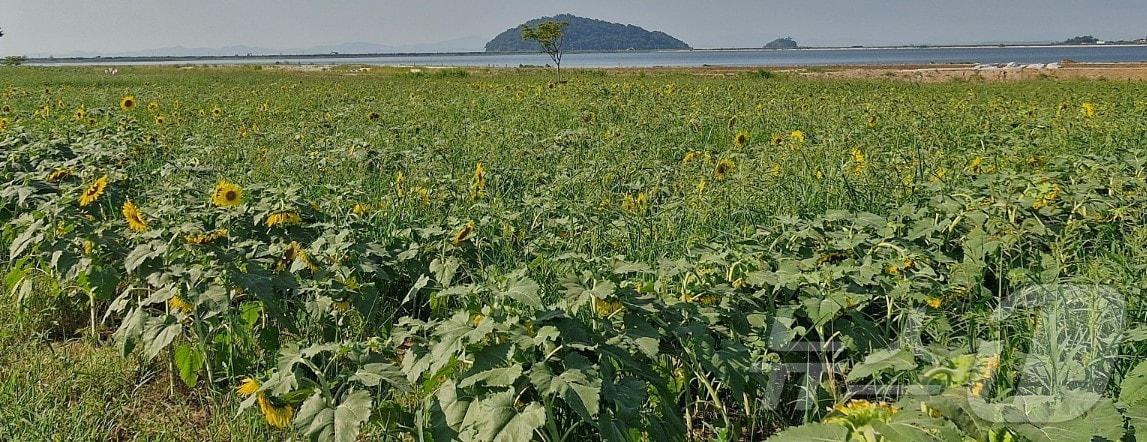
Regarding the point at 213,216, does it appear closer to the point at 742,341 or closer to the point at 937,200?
the point at 742,341

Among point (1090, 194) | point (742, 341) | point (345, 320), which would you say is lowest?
point (345, 320)

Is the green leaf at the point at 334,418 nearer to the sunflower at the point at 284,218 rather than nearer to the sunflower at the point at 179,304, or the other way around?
the sunflower at the point at 179,304

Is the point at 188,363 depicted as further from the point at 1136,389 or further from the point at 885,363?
the point at 1136,389

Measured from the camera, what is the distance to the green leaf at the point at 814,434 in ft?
3.92

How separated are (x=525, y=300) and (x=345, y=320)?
121 cm

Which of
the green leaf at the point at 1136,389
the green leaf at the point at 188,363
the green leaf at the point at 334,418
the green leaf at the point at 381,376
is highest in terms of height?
the green leaf at the point at 1136,389

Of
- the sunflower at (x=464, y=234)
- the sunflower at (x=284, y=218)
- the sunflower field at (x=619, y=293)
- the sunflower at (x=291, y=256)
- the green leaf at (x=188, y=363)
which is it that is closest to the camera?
the sunflower field at (x=619, y=293)

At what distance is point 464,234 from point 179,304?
910mm

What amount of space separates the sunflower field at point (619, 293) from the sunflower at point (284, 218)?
0.02 m

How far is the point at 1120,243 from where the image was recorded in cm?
288

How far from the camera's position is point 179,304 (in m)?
2.29

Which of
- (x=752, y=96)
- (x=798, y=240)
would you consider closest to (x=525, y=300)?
(x=798, y=240)

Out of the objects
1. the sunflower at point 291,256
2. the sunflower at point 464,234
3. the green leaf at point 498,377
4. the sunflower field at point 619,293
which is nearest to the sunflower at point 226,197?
the sunflower field at point 619,293

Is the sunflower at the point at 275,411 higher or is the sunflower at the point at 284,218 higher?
the sunflower at the point at 284,218
